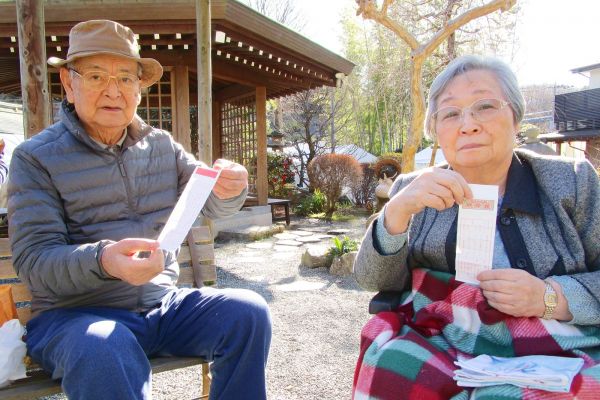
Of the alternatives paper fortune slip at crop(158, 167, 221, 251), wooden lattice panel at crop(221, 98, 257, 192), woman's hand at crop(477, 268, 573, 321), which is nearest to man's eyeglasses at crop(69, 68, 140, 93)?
paper fortune slip at crop(158, 167, 221, 251)

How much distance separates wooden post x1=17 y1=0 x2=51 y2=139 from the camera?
2740 millimetres

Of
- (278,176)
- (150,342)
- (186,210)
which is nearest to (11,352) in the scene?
(150,342)

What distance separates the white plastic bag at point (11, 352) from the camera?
1.57 meters

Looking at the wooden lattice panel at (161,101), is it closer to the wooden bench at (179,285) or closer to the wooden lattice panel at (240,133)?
the wooden lattice panel at (240,133)

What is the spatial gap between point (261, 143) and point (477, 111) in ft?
26.2

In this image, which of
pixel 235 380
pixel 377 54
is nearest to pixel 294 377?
pixel 235 380

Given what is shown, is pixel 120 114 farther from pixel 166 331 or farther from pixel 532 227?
pixel 532 227

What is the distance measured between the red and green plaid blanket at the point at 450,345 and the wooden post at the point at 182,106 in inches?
255

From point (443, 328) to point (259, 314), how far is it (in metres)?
0.73

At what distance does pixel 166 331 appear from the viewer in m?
1.87

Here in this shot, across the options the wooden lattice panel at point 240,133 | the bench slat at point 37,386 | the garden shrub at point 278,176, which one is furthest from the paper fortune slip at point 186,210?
the garden shrub at point 278,176

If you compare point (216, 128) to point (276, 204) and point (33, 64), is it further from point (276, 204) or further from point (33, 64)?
point (33, 64)

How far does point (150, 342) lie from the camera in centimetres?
182

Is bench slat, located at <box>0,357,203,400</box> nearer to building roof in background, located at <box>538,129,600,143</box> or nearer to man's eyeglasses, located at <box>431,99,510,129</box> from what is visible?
man's eyeglasses, located at <box>431,99,510,129</box>
